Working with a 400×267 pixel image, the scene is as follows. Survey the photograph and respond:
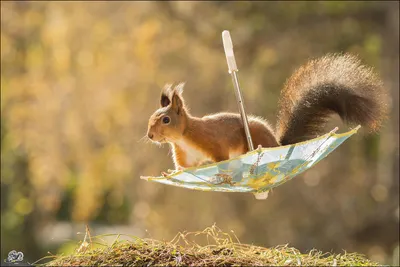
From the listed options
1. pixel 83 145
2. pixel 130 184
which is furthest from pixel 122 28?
pixel 130 184

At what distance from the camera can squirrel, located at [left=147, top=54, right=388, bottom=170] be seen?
1.43 meters

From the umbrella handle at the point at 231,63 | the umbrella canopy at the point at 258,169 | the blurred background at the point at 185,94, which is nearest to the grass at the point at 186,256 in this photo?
the umbrella canopy at the point at 258,169

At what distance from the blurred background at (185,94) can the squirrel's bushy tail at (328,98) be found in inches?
94.1

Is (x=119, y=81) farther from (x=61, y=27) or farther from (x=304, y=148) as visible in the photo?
(x=304, y=148)

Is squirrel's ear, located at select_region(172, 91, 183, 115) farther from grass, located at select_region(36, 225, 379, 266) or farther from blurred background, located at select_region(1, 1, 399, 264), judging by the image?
blurred background, located at select_region(1, 1, 399, 264)

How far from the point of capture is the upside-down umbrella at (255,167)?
4.13ft

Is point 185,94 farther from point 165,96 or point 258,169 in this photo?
point 258,169

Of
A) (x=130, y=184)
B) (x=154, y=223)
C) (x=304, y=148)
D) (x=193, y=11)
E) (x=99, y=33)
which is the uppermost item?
(x=193, y=11)

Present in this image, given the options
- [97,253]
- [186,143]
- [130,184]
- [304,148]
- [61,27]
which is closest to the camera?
[97,253]

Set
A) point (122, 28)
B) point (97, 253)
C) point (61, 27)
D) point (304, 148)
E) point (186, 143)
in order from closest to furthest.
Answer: point (97, 253)
point (304, 148)
point (186, 143)
point (61, 27)
point (122, 28)

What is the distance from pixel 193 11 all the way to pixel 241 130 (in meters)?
3.08

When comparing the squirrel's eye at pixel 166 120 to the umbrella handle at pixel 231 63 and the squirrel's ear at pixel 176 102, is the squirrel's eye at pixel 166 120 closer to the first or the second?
the squirrel's ear at pixel 176 102

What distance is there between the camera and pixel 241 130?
1.45m

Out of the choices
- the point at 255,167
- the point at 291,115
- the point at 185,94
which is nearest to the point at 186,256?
the point at 255,167
